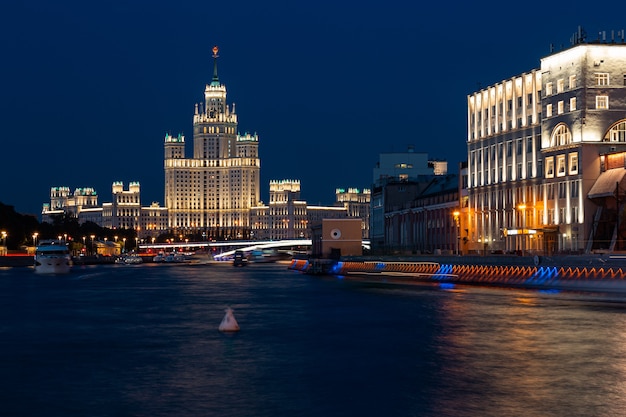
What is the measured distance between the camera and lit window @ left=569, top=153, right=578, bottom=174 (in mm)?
91000

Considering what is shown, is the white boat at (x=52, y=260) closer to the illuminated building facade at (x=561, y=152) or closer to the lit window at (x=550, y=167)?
the illuminated building facade at (x=561, y=152)

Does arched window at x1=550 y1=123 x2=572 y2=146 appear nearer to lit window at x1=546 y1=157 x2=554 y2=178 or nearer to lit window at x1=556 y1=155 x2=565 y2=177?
lit window at x1=556 y1=155 x2=565 y2=177

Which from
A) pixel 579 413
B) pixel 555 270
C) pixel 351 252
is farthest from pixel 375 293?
pixel 351 252

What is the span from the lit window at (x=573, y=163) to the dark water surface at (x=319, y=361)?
4855cm

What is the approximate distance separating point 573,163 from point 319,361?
71186 mm

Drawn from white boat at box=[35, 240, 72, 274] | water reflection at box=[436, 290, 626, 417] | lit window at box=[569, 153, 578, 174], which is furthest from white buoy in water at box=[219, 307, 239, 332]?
white boat at box=[35, 240, 72, 274]

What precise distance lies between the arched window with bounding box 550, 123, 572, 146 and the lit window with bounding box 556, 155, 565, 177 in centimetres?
138

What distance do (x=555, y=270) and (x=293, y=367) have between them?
147 ft

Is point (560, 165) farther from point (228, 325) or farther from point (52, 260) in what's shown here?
point (228, 325)

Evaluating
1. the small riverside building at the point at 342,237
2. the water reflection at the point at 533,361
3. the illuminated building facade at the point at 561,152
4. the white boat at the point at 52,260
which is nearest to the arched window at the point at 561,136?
the illuminated building facade at the point at 561,152


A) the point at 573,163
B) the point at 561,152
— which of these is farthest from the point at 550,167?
the point at 573,163

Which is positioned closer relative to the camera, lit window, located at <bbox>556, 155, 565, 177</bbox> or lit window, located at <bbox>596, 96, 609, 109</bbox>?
lit window, located at <bbox>596, 96, 609, 109</bbox>

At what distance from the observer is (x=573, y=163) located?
91688 millimetres

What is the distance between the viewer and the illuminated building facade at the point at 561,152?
89125 millimetres
